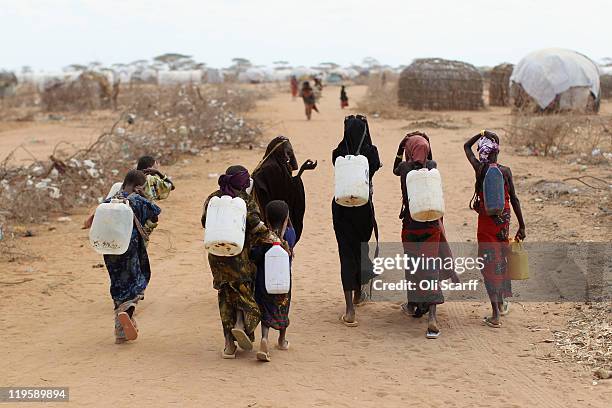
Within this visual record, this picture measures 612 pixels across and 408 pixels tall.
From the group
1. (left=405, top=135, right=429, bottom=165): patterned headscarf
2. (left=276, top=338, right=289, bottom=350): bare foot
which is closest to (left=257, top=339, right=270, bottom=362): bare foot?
(left=276, top=338, right=289, bottom=350): bare foot

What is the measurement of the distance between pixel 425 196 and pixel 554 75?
17045 millimetres

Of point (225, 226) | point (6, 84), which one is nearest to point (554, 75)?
point (225, 226)

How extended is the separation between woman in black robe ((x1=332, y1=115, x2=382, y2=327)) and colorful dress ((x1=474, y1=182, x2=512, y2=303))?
0.78m

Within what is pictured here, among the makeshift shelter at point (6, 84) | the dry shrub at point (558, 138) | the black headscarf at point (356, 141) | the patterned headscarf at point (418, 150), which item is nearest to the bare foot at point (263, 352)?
the black headscarf at point (356, 141)

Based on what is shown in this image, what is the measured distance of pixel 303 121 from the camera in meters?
21.2

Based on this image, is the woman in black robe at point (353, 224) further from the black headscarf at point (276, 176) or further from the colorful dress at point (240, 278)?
the colorful dress at point (240, 278)

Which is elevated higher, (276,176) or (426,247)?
(276,176)

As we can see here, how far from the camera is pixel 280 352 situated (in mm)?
4922

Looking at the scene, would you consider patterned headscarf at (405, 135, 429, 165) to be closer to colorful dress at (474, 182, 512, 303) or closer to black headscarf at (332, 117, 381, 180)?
black headscarf at (332, 117, 381, 180)

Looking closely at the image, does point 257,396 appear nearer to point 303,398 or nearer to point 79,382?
point 303,398

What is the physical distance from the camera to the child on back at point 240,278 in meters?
4.64

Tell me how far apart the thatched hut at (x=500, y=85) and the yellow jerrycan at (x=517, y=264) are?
20374mm

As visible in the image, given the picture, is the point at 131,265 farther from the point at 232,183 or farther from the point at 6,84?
the point at 6,84

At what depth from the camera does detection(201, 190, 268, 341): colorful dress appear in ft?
15.3
